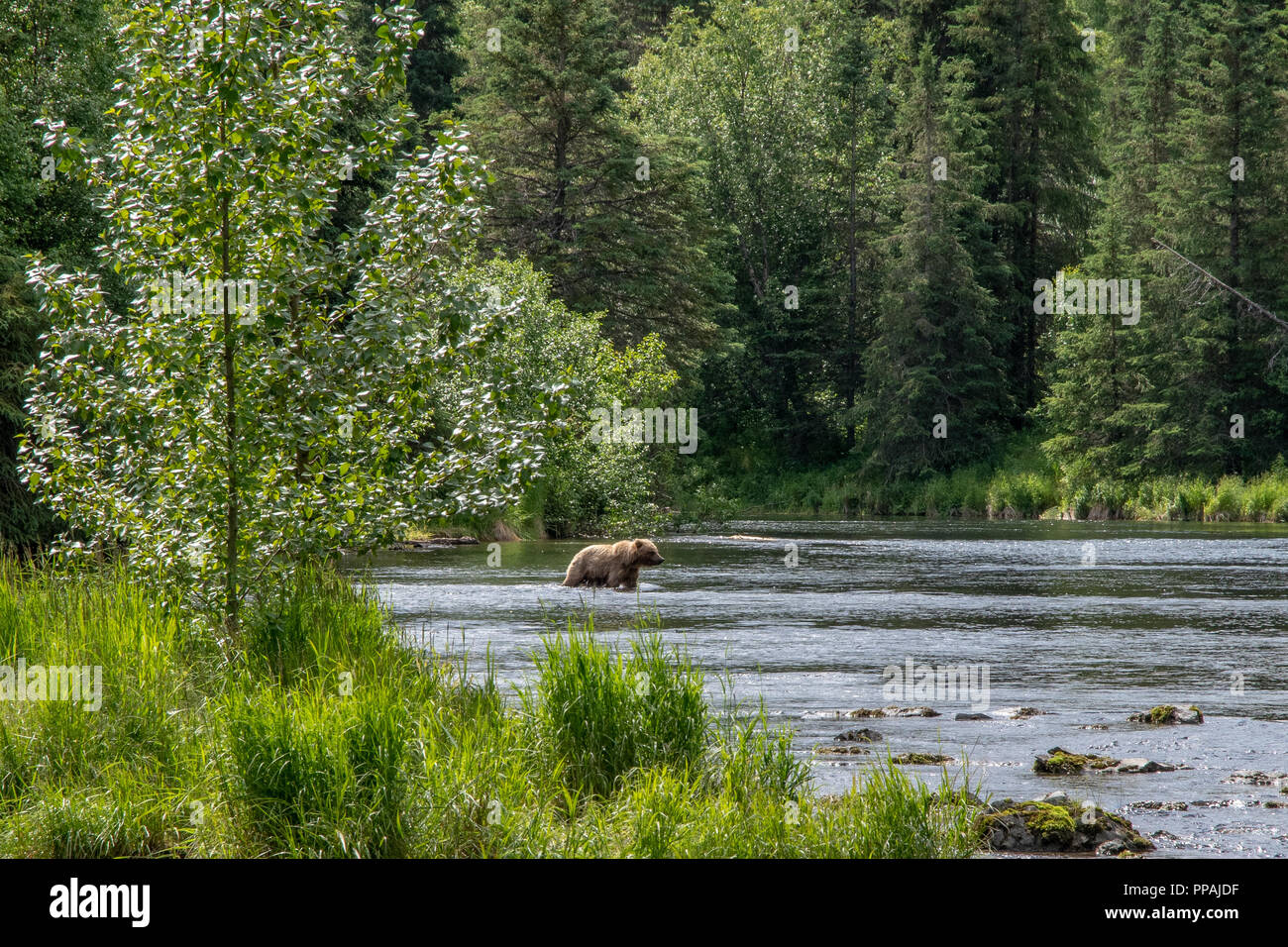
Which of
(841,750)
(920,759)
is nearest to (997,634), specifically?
(841,750)

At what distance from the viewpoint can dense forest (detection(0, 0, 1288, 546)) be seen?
1838 inches

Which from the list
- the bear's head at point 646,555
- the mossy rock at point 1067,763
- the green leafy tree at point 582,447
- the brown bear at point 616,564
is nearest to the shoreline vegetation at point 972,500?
the green leafy tree at point 582,447

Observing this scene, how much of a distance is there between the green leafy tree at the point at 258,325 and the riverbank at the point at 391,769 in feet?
3.60

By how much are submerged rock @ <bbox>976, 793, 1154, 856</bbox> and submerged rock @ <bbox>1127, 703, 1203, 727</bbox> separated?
384cm

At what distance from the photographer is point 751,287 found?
64750 mm

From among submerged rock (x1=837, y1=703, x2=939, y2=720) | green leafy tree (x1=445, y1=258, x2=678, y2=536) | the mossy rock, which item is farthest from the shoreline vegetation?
the mossy rock

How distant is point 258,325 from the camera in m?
9.45

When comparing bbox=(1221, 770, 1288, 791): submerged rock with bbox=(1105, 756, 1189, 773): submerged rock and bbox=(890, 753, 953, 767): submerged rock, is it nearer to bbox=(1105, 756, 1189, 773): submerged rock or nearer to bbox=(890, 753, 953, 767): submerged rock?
bbox=(1105, 756, 1189, 773): submerged rock

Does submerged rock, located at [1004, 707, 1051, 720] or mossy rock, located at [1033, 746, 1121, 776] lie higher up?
mossy rock, located at [1033, 746, 1121, 776]

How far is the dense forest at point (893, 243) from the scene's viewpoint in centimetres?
4669

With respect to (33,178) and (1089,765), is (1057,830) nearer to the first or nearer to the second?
(1089,765)

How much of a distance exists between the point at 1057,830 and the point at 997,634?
34.7ft

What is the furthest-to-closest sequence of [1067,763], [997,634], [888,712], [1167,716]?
[997,634], [888,712], [1167,716], [1067,763]
